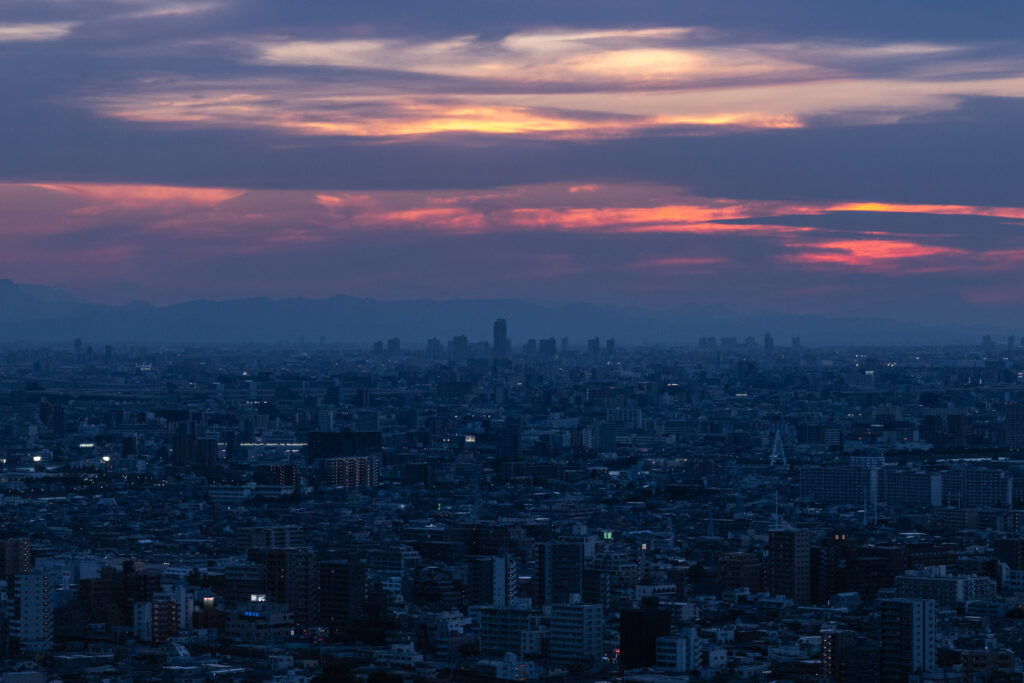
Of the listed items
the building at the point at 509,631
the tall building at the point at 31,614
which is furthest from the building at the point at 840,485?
the tall building at the point at 31,614

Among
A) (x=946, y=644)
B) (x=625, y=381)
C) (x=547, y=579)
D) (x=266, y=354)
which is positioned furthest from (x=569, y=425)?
(x=266, y=354)

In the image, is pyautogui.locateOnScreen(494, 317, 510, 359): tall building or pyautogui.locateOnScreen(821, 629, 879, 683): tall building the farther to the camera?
pyautogui.locateOnScreen(494, 317, 510, 359): tall building

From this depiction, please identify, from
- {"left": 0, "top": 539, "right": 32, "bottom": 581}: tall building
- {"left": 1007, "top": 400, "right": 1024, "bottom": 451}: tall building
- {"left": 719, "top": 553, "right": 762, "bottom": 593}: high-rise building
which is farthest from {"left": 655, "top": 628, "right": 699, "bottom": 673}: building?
{"left": 1007, "top": 400, "right": 1024, "bottom": 451}: tall building

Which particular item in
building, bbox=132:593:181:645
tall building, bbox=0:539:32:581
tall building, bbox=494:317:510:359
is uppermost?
tall building, bbox=494:317:510:359

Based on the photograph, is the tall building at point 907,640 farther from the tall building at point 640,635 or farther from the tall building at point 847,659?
the tall building at point 640,635

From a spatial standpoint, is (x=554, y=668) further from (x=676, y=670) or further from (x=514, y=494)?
(x=514, y=494)

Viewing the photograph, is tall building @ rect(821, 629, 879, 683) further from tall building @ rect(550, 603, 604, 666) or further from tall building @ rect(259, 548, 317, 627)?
tall building @ rect(259, 548, 317, 627)
